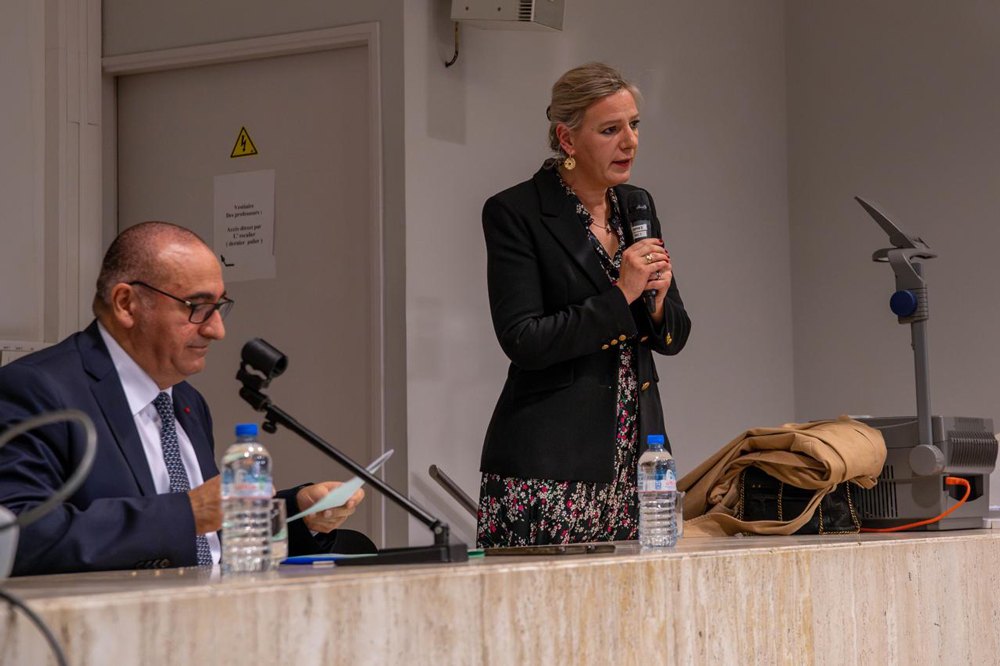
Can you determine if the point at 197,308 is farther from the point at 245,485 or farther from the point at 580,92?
the point at 580,92

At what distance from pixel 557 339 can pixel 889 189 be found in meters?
2.81

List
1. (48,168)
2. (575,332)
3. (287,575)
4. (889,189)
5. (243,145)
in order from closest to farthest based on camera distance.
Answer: (287,575), (575,332), (48,168), (243,145), (889,189)

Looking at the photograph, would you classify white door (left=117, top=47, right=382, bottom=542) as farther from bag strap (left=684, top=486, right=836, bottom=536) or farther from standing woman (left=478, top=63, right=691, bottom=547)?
bag strap (left=684, top=486, right=836, bottom=536)

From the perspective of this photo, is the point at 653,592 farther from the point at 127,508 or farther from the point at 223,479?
the point at 127,508

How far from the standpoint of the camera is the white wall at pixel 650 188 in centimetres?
368

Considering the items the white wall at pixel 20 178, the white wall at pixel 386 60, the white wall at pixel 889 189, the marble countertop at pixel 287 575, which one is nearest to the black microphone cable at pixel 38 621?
the marble countertop at pixel 287 575

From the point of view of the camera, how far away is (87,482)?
1.83 m

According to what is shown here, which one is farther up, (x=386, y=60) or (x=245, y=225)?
(x=386, y=60)

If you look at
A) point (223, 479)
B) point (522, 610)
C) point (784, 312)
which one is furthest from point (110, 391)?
point (784, 312)

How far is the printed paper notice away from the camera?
3.89 metres

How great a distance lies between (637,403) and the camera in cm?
258

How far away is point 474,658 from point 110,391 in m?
0.84

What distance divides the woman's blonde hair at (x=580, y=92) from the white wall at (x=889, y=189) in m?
2.37

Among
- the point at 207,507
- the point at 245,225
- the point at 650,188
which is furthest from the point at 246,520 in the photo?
the point at 650,188
